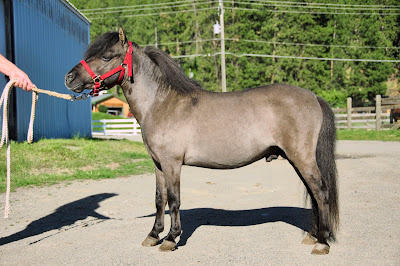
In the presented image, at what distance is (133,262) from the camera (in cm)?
424

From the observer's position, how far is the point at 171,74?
16.5 ft

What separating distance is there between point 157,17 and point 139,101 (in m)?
51.9

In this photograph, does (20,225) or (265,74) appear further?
(265,74)

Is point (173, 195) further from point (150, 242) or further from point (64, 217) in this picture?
point (64, 217)

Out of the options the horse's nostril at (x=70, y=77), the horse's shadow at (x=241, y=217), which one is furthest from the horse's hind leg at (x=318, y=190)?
the horse's nostril at (x=70, y=77)

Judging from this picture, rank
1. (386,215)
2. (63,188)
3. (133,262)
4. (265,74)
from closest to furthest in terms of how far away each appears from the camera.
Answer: (133,262), (386,215), (63,188), (265,74)

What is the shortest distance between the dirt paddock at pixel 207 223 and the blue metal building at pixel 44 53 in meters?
5.94

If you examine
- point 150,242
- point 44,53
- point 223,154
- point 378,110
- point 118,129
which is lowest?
point 118,129

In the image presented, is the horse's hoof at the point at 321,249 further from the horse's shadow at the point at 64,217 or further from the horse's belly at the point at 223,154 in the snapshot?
the horse's shadow at the point at 64,217

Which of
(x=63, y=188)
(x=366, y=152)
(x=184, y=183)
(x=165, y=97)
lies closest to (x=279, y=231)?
(x=165, y=97)

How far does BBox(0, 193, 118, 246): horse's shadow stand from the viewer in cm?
554

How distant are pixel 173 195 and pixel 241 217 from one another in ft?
5.78

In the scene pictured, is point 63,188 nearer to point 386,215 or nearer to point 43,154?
point 43,154

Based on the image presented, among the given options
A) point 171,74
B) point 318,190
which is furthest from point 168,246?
point 171,74
